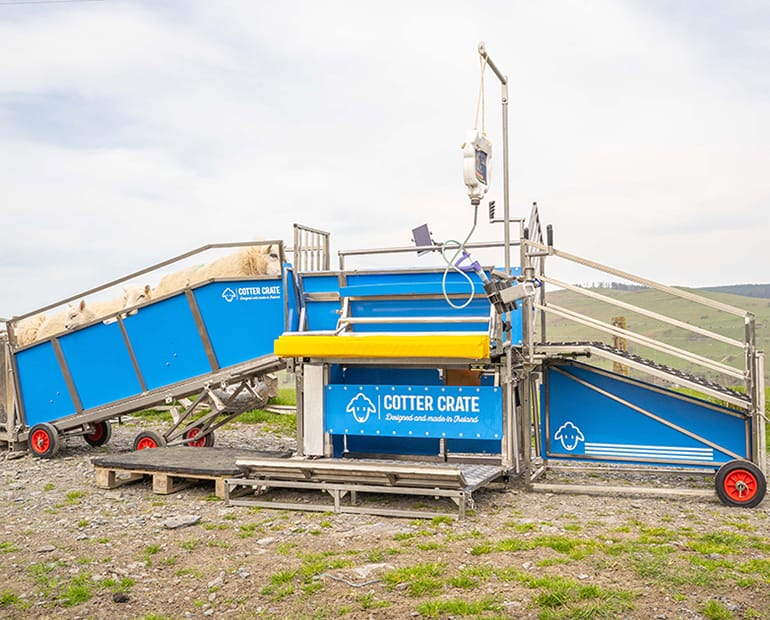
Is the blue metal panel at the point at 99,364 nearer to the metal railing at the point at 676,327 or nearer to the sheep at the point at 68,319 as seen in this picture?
the sheep at the point at 68,319

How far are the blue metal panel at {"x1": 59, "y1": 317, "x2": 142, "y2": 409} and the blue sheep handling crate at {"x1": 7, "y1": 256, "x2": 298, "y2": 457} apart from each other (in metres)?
0.02

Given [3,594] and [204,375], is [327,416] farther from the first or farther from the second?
[3,594]

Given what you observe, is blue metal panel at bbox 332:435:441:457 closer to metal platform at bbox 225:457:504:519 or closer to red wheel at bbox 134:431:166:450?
metal platform at bbox 225:457:504:519

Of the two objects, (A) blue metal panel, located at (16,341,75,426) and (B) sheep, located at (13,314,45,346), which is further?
(B) sheep, located at (13,314,45,346)

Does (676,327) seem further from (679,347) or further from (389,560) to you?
(389,560)

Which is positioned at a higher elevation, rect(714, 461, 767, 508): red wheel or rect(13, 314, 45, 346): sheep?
rect(13, 314, 45, 346): sheep

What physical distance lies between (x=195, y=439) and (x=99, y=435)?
3482 mm

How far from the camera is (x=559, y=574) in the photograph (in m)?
6.84

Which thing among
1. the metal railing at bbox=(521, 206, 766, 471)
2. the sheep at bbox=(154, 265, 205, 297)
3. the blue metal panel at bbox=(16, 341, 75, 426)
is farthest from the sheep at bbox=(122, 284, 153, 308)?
the metal railing at bbox=(521, 206, 766, 471)

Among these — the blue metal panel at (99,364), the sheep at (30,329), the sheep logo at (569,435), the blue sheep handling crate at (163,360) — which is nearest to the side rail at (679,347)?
the sheep logo at (569,435)

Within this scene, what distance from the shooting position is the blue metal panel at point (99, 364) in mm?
13789

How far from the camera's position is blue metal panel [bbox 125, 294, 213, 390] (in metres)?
13.1

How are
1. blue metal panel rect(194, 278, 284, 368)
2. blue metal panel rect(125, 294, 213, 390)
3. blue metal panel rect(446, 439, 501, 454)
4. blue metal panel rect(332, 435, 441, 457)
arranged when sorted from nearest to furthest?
1. blue metal panel rect(446, 439, 501, 454)
2. blue metal panel rect(332, 435, 441, 457)
3. blue metal panel rect(194, 278, 284, 368)
4. blue metal panel rect(125, 294, 213, 390)

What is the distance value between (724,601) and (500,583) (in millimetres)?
1682
